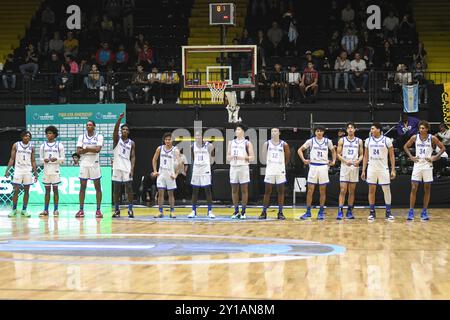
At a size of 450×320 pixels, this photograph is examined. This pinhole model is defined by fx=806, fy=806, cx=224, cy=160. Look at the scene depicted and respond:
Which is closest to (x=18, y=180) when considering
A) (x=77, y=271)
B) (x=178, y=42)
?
(x=77, y=271)

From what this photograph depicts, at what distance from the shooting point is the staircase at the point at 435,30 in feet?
88.2

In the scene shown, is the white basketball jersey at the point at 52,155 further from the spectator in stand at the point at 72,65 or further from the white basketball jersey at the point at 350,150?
the spectator in stand at the point at 72,65

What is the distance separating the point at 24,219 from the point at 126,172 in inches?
89.8

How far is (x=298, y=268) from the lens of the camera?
8898mm

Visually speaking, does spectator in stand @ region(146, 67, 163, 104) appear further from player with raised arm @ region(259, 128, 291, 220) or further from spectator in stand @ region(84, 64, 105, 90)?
player with raised arm @ region(259, 128, 291, 220)

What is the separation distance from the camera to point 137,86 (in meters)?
23.4

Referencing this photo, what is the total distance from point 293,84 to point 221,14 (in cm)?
299

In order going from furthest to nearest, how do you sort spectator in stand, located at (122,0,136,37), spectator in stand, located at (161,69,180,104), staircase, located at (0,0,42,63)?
staircase, located at (0,0,42,63), spectator in stand, located at (122,0,136,37), spectator in stand, located at (161,69,180,104)

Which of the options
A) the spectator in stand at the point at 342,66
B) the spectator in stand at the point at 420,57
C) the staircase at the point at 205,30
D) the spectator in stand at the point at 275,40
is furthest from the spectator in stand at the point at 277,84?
the spectator in stand at the point at 420,57

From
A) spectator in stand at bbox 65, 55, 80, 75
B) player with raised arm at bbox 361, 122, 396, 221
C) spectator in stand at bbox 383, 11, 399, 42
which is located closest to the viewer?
player with raised arm at bbox 361, 122, 396, 221

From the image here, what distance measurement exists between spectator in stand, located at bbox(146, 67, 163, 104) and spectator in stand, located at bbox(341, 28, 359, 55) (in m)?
5.94

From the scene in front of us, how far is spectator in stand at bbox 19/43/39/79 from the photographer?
24.9 metres

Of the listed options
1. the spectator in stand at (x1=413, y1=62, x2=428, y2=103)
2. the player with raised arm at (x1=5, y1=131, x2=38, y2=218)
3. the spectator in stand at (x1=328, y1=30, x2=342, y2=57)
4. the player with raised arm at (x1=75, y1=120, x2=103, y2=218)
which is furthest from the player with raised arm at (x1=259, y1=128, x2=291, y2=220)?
the spectator in stand at (x1=328, y1=30, x2=342, y2=57)

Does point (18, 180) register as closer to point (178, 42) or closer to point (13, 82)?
point (13, 82)
